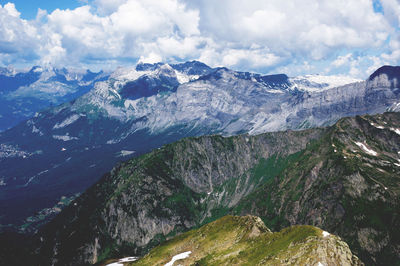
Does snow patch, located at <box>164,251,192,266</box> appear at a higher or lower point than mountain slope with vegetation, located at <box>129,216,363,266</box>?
lower

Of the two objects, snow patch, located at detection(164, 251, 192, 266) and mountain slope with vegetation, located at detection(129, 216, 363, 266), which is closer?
mountain slope with vegetation, located at detection(129, 216, 363, 266)

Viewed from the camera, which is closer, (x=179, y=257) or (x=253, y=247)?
(x=253, y=247)

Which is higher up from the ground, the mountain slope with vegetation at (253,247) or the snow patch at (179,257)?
the mountain slope with vegetation at (253,247)

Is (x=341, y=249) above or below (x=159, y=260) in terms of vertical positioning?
above

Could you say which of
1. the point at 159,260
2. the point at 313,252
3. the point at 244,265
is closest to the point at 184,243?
the point at 159,260

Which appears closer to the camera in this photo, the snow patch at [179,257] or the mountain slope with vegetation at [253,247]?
the mountain slope with vegetation at [253,247]

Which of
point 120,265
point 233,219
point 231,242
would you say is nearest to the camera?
point 231,242

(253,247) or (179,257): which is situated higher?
(253,247)

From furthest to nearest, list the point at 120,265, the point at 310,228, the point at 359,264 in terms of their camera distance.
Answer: the point at 120,265 < the point at 310,228 < the point at 359,264

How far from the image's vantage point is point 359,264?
66.4 metres

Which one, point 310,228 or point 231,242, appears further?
point 231,242

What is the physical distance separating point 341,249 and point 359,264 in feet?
13.9

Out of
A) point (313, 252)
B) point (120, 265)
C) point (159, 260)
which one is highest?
point (313, 252)

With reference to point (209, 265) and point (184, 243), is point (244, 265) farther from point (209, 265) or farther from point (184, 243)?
point (184, 243)
